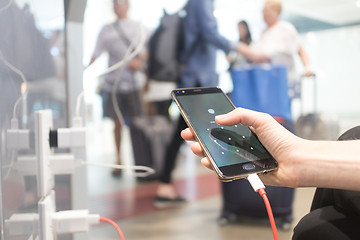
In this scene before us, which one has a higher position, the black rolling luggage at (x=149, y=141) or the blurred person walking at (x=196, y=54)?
the blurred person walking at (x=196, y=54)

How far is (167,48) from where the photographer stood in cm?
210

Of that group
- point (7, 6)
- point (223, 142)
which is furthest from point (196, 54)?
point (7, 6)

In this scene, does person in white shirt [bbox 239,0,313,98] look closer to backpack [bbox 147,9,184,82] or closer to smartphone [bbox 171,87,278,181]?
backpack [bbox 147,9,184,82]

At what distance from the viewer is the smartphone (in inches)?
20.9

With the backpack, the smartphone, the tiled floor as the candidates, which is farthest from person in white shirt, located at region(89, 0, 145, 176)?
the smartphone

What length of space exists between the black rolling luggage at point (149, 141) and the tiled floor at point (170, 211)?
0.17m

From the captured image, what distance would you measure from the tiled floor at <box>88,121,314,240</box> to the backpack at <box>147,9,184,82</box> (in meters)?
0.60

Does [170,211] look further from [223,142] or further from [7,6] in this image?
[7,6]

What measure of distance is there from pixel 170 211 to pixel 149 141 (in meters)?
0.95

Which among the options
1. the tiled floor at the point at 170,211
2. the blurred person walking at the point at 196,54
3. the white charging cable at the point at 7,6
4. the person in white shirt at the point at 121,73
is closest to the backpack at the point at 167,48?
the blurred person walking at the point at 196,54

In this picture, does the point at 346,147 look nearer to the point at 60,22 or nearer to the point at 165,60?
the point at 60,22

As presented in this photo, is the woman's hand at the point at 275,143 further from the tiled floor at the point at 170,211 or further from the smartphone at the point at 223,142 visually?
the tiled floor at the point at 170,211

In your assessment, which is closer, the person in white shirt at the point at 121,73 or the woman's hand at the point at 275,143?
the woman's hand at the point at 275,143

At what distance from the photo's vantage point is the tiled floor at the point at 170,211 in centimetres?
146
